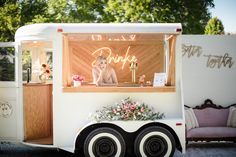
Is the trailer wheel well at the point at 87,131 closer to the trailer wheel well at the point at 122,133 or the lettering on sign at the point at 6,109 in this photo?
the trailer wheel well at the point at 122,133

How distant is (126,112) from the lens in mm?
6070

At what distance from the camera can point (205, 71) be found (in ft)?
28.4

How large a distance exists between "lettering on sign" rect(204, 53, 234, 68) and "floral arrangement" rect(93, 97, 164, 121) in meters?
3.09

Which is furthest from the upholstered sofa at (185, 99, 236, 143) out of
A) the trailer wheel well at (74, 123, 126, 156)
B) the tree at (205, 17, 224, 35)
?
the tree at (205, 17, 224, 35)

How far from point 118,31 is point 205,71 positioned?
336 centimetres

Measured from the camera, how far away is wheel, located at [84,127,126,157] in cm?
602

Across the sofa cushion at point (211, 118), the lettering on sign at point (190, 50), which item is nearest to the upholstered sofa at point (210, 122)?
the sofa cushion at point (211, 118)

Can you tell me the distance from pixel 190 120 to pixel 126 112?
2516 mm

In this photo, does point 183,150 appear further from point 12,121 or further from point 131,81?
point 12,121

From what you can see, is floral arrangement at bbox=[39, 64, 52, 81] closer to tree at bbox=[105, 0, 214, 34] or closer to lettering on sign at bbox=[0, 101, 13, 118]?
lettering on sign at bbox=[0, 101, 13, 118]

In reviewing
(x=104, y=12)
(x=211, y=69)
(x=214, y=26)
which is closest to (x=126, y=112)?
(x=211, y=69)

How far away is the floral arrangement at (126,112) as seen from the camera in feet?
20.0

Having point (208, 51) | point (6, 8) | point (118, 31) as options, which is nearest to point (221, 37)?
point (208, 51)

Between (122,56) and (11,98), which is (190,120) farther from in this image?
(11,98)
